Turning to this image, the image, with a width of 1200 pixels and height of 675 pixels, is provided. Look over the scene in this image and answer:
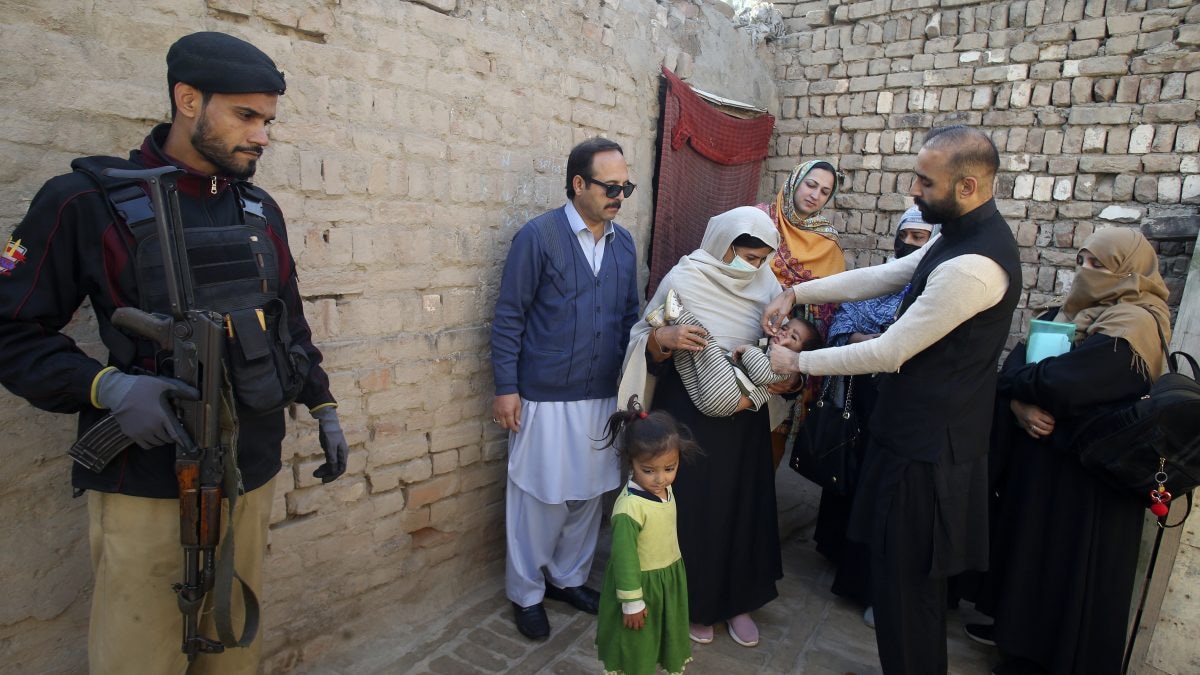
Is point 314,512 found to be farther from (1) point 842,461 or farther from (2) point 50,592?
(1) point 842,461

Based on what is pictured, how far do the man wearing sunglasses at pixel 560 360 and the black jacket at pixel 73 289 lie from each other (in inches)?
55.1

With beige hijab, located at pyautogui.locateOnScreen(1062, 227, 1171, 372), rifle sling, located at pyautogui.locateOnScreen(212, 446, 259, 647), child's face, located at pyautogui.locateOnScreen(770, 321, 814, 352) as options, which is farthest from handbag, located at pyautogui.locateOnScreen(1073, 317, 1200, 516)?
rifle sling, located at pyautogui.locateOnScreen(212, 446, 259, 647)

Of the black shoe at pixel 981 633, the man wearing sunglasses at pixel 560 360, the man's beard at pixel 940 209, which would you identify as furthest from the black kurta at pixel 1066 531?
the man wearing sunglasses at pixel 560 360

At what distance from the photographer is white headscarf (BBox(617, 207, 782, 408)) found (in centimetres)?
298

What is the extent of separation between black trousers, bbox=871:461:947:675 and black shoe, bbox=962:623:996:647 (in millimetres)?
828

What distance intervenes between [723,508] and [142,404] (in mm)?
2258

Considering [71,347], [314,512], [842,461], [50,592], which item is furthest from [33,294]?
[842,461]

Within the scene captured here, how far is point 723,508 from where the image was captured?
3090mm

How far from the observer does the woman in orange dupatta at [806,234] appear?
12.7 ft

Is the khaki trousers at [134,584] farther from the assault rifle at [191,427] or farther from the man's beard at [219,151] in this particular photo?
the man's beard at [219,151]

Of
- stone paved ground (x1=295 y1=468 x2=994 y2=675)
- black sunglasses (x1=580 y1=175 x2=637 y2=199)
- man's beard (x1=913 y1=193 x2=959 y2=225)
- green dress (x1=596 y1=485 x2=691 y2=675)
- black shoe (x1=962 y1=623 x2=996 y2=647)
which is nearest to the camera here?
green dress (x1=596 y1=485 x2=691 y2=675)

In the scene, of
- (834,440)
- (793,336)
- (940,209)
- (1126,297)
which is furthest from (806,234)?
(1126,297)

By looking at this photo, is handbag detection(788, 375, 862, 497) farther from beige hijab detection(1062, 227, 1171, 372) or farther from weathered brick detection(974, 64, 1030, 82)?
weathered brick detection(974, 64, 1030, 82)

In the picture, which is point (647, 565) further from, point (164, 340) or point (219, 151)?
point (219, 151)
